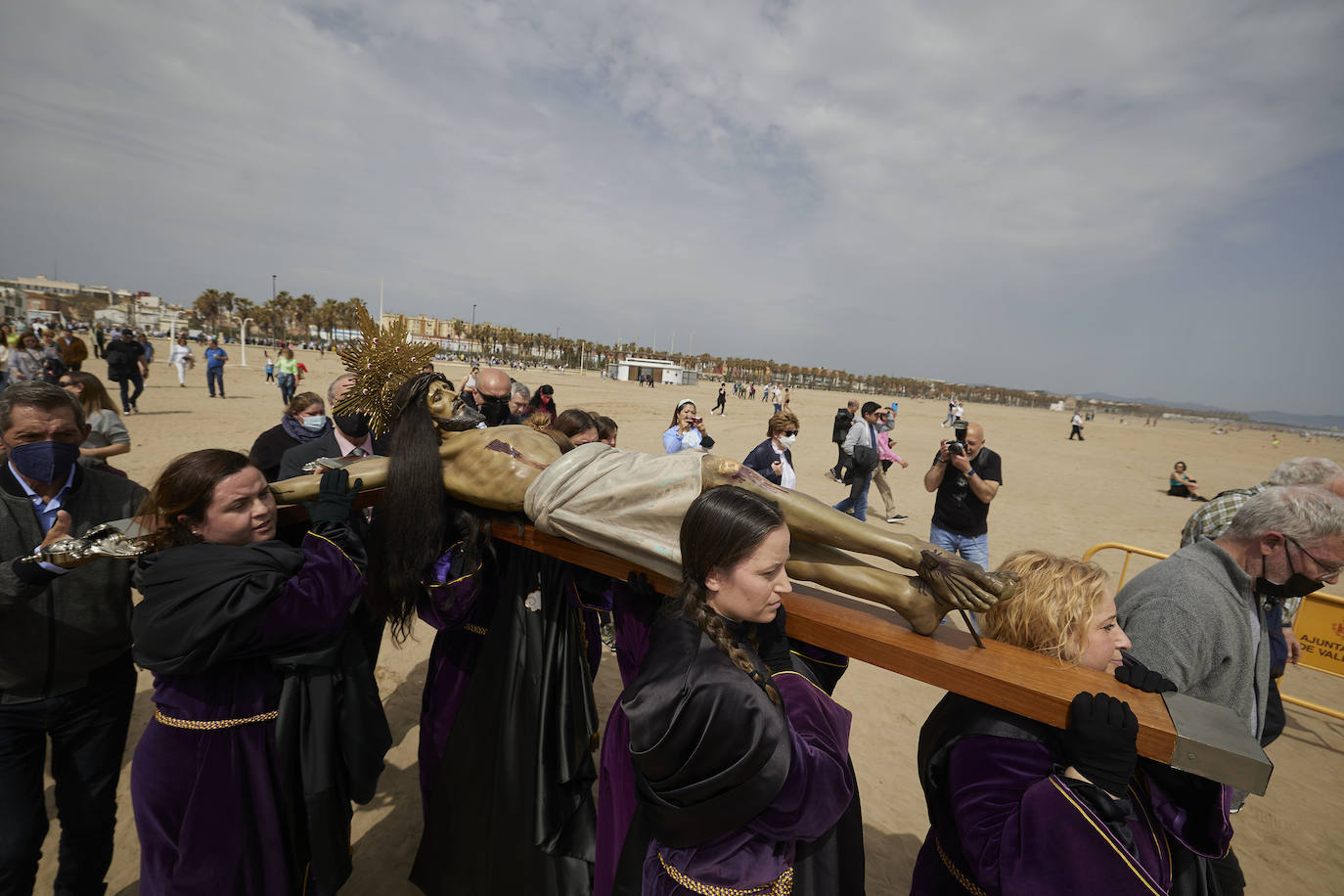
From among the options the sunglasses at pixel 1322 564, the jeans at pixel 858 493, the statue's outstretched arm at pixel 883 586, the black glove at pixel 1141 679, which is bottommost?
the jeans at pixel 858 493

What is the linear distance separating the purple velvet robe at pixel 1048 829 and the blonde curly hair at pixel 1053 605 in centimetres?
34

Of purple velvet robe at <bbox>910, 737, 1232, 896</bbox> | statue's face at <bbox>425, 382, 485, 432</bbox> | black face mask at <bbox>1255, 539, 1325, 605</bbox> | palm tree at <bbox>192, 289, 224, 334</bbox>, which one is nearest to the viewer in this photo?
purple velvet robe at <bbox>910, 737, 1232, 896</bbox>

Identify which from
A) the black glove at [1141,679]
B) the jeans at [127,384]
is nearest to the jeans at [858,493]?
the black glove at [1141,679]

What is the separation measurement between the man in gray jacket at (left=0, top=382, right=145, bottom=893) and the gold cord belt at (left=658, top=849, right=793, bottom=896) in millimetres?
2279

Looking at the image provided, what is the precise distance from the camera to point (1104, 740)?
1.33m

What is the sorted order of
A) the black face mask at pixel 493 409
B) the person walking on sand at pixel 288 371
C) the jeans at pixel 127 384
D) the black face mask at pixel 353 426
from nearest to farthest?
the black face mask at pixel 353 426
the black face mask at pixel 493 409
the jeans at pixel 127 384
the person walking on sand at pixel 288 371

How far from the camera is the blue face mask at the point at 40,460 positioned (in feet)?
7.23

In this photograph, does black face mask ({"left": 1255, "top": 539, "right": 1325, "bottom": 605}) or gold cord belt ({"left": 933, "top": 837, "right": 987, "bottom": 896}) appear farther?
black face mask ({"left": 1255, "top": 539, "right": 1325, "bottom": 605})

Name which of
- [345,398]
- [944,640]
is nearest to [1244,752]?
[944,640]

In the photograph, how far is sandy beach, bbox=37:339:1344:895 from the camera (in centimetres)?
333

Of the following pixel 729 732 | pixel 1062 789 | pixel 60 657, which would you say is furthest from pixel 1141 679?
pixel 60 657

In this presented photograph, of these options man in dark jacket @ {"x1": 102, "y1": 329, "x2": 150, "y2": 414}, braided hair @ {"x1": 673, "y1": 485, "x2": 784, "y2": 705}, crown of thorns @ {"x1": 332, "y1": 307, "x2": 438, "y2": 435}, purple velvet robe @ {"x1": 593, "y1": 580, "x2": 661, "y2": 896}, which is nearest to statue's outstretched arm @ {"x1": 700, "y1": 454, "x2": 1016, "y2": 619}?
braided hair @ {"x1": 673, "y1": 485, "x2": 784, "y2": 705}

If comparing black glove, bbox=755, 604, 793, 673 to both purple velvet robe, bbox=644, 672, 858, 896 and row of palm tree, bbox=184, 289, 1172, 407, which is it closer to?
purple velvet robe, bbox=644, 672, 858, 896

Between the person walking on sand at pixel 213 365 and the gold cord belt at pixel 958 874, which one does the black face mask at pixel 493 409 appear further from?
the person walking on sand at pixel 213 365
